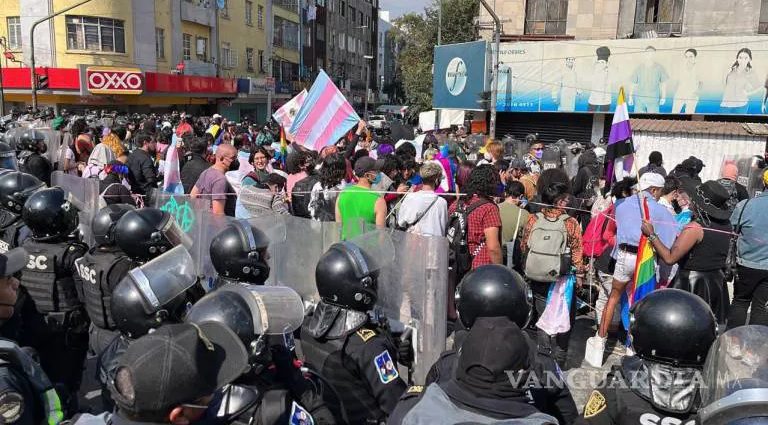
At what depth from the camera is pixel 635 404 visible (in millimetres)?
2352

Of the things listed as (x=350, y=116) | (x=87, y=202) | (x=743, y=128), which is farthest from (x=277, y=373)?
(x=743, y=128)

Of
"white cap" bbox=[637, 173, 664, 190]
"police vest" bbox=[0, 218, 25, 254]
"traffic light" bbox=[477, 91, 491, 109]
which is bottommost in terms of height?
"police vest" bbox=[0, 218, 25, 254]

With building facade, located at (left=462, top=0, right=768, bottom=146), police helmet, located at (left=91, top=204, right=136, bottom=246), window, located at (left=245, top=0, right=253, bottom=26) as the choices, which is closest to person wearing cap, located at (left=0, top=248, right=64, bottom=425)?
police helmet, located at (left=91, top=204, right=136, bottom=246)

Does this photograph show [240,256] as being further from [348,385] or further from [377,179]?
[377,179]

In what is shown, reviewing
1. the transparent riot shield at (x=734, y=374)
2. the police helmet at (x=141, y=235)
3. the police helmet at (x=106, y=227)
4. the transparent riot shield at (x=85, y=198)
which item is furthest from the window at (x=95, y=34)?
the transparent riot shield at (x=734, y=374)

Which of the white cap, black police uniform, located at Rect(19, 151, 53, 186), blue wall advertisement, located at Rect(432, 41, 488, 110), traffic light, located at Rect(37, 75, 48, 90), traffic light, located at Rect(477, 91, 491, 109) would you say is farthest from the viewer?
blue wall advertisement, located at Rect(432, 41, 488, 110)

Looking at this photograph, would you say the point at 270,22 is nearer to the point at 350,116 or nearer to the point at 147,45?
the point at 147,45

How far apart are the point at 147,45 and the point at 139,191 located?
24.0 meters

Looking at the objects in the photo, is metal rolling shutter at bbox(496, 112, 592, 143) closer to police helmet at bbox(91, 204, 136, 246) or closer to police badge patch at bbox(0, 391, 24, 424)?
police helmet at bbox(91, 204, 136, 246)

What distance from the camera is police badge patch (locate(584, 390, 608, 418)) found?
247cm

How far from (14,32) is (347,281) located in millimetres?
30484

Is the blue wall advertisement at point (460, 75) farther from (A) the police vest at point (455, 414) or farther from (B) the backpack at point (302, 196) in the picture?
(A) the police vest at point (455, 414)

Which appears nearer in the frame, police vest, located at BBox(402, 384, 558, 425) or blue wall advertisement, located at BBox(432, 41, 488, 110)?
police vest, located at BBox(402, 384, 558, 425)

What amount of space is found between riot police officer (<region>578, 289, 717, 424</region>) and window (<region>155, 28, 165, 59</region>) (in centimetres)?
3190
